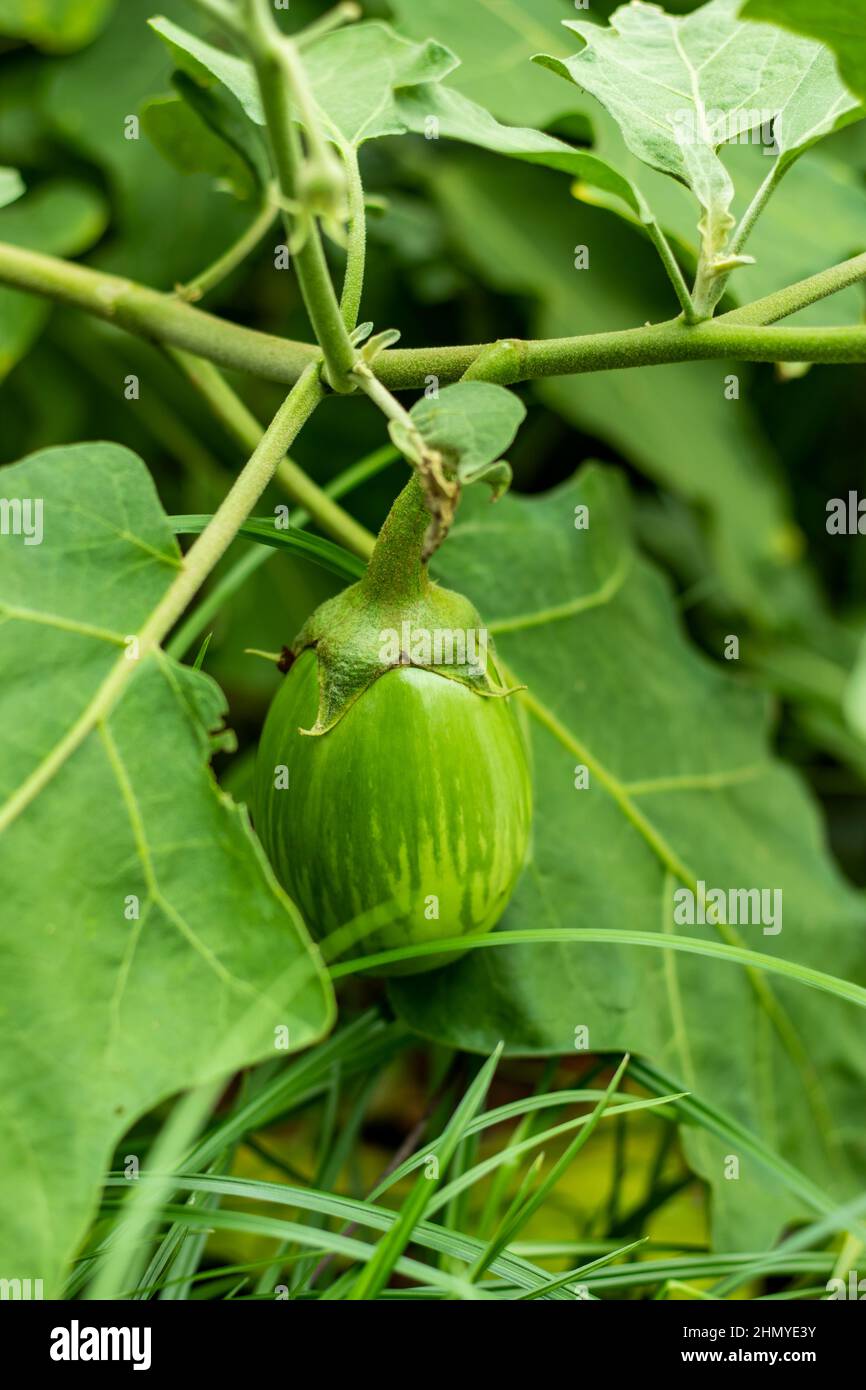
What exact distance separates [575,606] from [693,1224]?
44 centimetres

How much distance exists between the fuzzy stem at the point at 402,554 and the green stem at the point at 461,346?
0.20 feet

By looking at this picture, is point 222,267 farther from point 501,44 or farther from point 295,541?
point 501,44

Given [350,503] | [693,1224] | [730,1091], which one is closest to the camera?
[730,1091]

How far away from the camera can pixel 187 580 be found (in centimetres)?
46

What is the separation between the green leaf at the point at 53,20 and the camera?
2.50 feet

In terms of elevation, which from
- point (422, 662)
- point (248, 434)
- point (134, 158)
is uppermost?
point (134, 158)

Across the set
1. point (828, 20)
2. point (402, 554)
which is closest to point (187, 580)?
point (402, 554)

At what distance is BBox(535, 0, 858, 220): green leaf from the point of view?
1.66 feet

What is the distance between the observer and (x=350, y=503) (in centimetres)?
99

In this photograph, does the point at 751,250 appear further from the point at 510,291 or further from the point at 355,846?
the point at 355,846

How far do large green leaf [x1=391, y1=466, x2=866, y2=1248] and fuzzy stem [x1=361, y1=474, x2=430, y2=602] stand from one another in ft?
0.68

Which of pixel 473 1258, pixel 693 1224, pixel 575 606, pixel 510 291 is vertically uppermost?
pixel 510 291

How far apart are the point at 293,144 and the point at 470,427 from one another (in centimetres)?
11

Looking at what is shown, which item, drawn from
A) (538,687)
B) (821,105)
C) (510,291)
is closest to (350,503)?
(510,291)
